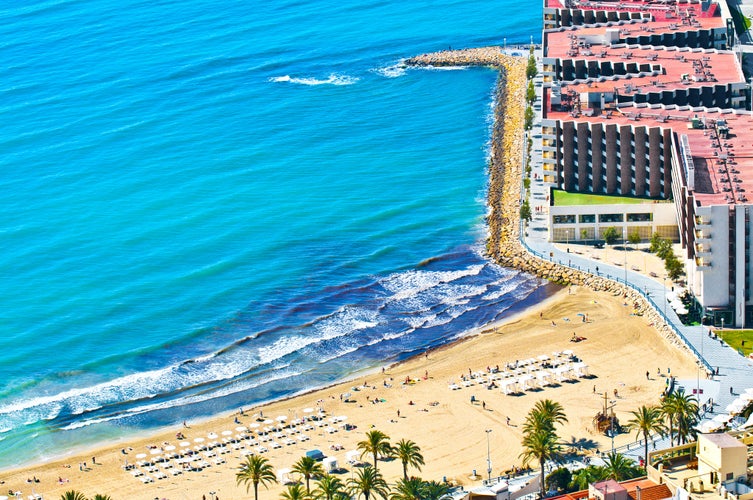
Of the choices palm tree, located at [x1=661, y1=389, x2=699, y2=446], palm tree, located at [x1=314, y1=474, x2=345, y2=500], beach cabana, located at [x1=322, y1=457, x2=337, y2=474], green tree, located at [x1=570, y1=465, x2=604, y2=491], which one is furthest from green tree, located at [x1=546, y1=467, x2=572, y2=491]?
beach cabana, located at [x1=322, y1=457, x2=337, y2=474]

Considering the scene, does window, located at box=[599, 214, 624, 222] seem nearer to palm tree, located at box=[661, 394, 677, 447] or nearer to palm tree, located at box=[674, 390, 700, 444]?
palm tree, located at box=[661, 394, 677, 447]

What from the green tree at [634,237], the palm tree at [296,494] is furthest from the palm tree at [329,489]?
the green tree at [634,237]

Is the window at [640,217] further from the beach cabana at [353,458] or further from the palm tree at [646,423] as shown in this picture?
the beach cabana at [353,458]

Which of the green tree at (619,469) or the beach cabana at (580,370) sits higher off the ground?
the green tree at (619,469)

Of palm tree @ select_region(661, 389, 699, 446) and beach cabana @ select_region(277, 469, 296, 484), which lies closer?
palm tree @ select_region(661, 389, 699, 446)

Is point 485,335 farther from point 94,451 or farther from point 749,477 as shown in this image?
point 749,477

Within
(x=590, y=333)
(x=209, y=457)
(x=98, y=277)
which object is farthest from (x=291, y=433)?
(x=98, y=277)

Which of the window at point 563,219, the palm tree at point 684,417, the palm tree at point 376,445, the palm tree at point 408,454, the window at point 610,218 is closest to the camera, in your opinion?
the palm tree at point 408,454
